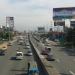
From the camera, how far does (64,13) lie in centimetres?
10044

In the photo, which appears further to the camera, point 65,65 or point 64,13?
point 64,13

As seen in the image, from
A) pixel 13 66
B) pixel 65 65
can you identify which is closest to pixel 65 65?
pixel 65 65

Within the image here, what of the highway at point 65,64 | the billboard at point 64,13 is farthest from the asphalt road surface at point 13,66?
the billboard at point 64,13

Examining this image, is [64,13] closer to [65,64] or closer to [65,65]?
[65,64]

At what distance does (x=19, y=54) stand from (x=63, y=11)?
159ft

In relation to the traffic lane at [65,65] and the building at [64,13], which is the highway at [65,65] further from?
the building at [64,13]

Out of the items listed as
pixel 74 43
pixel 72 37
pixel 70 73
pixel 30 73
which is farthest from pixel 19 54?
pixel 72 37

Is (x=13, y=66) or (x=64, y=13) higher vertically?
(x=64, y=13)

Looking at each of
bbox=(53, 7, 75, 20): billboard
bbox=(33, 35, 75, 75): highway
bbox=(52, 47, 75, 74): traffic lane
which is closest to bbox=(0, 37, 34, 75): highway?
bbox=(33, 35, 75, 75): highway

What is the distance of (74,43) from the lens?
107m

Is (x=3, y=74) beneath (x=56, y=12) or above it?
beneath

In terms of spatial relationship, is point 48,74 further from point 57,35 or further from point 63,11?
point 57,35

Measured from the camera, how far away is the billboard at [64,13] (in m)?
98.4

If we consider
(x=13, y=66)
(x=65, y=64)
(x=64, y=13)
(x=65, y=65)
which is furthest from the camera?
(x=64, y=13)
